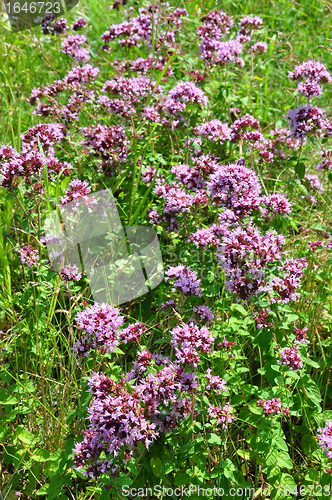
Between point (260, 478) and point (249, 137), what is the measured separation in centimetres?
235

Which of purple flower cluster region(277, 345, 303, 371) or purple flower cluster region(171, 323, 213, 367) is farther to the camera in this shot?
purple flower cluster region(277, 345, 303, 371)

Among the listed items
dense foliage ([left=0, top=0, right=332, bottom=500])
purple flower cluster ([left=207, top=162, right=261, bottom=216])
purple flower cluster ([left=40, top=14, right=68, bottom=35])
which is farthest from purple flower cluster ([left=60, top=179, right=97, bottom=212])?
purple flower cluster ([left=40, top=14, right=68, bottom=35])

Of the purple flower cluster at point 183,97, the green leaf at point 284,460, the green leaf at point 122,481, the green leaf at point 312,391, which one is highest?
the purple flower cluster at point 183,97

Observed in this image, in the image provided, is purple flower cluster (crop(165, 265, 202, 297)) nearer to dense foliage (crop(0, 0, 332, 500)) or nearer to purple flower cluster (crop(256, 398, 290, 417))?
dense foliage (crop(0, 0, 332, 500))

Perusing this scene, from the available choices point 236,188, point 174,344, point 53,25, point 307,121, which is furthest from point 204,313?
point 53,25

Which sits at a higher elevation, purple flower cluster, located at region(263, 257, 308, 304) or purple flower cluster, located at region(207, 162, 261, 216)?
purple flower cluster, located at region(207, 162, 261, 216)

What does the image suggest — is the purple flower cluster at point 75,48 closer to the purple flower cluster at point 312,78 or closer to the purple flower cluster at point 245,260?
the purple flower cluster at point 312,78

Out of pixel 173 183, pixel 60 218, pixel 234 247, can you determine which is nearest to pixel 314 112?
pixel 173 183

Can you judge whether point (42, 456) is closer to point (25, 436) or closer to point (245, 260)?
point (25, 436)

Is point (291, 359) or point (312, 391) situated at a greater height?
point (291, 359)

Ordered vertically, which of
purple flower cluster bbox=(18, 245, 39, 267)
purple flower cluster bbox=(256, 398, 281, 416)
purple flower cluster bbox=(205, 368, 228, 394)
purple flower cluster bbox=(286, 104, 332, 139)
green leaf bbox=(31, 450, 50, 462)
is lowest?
green leaf bbox=(31, 450, 50, 462)

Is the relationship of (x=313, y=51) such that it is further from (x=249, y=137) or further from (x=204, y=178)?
(x=204, y=178)

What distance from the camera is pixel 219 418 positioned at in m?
2.18

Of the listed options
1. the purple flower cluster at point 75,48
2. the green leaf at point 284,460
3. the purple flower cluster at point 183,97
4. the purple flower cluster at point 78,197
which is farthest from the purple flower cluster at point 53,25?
the green leaf at point 284,460
